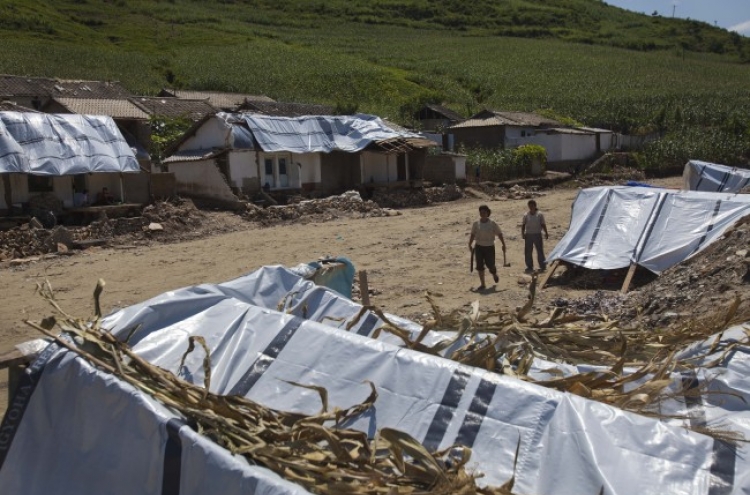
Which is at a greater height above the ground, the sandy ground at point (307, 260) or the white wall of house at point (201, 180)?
the white wall of house at point (201, 180)

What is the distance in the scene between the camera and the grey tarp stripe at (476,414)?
2947 mm

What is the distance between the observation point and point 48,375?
3.71 meters

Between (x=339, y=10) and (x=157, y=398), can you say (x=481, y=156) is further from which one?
(x=339, y=10)

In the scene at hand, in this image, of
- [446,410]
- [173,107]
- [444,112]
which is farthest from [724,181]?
[444,112]

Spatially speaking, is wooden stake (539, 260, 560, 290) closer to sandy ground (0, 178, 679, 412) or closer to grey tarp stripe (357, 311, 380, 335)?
sandy ground (0, 178, 679, 412)

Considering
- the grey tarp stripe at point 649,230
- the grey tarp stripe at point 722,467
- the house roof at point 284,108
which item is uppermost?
the house roof at point 284,108

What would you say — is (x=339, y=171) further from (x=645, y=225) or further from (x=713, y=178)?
(x=645, y=225)

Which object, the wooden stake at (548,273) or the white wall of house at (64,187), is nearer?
the wooden stake at (548,273)

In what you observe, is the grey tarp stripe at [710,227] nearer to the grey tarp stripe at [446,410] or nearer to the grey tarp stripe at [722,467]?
the grey tarp stripe at [722,467]

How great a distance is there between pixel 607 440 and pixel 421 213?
65.1ft

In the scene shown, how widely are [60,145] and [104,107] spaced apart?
29.4 feet

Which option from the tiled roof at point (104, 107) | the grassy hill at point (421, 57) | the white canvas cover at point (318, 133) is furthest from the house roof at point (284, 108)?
the grassy hill at point (421, 57)

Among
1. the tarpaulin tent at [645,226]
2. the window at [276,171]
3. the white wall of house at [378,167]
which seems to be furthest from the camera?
the white wall of house at [378,167]

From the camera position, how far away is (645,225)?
1085 centimetres
